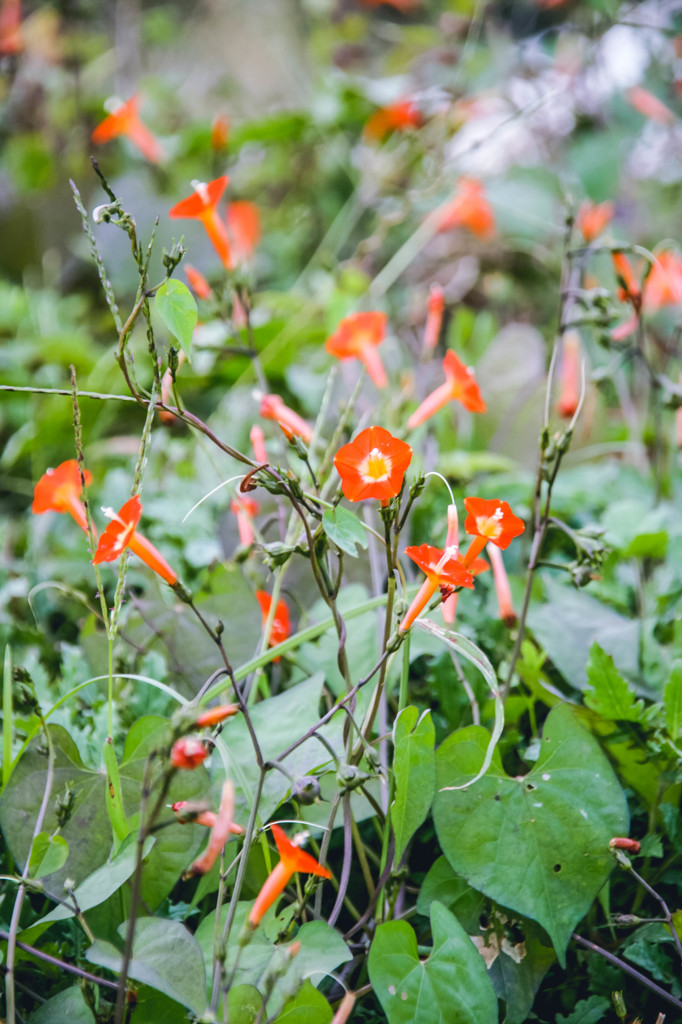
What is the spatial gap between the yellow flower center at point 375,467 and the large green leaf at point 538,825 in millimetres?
201

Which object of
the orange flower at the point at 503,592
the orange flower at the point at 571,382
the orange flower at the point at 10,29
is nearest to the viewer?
the orange flower at the point at 503,592

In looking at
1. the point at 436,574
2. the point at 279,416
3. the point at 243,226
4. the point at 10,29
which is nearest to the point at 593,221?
the point at 243,226

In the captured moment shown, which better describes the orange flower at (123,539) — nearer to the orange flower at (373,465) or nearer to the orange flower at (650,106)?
the orange flower at (373,465)

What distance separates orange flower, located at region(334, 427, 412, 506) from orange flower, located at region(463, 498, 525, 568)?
0.05 m

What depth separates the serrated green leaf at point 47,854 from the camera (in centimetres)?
49

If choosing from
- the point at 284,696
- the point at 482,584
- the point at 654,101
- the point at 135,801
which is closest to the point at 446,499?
the point at 482,584

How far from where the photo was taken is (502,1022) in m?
0.52

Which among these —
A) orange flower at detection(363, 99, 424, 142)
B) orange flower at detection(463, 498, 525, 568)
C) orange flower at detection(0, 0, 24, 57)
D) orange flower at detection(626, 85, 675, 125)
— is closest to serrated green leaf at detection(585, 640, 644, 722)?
orange flower at detection(463, 498, 525, 568)

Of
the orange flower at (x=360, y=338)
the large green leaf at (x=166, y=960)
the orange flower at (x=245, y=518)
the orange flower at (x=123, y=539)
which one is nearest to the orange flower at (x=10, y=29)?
the orange flower at (x=360, y=338)

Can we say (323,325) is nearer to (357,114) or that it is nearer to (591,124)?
(357,114)

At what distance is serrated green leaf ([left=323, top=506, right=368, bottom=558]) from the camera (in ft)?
1.49

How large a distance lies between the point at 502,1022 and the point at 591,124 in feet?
6.35

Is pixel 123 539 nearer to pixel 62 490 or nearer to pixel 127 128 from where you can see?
pixel 62 490

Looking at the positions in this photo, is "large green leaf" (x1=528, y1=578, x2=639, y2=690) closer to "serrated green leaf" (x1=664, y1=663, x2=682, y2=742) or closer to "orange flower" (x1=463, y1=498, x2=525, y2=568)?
"serrated green leaf" (x1=664, y1=663, x2=682, y2=742)
